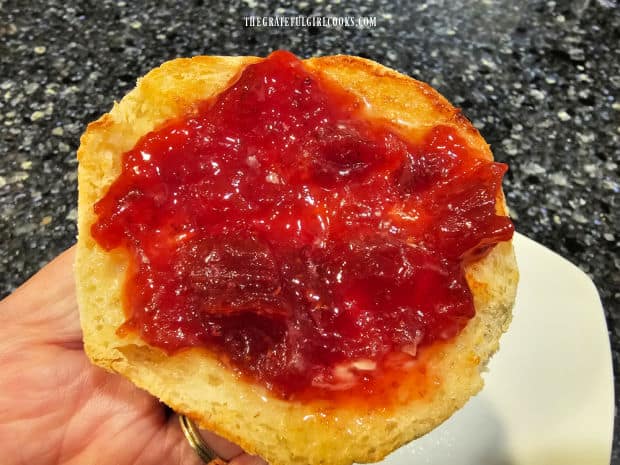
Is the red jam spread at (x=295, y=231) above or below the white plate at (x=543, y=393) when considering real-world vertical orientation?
above

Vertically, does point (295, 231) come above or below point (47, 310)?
above

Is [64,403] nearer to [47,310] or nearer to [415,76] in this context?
[47,310]

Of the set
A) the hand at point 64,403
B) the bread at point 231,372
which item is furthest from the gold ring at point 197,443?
the bread at point 231,372

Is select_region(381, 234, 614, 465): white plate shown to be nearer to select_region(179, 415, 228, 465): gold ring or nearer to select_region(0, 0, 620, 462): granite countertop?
select_region(0, 0, 620, 462): granite countertop

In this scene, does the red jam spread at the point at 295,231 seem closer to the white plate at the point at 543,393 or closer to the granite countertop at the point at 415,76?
the white plate at the point at 543,393

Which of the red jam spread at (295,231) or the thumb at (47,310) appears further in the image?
the thumb at (47,310)

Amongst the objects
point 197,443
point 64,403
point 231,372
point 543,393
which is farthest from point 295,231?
point 543,393

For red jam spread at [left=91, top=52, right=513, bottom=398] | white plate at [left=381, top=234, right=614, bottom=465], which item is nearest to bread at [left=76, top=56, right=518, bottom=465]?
red jam spread at [left=91, top=52, right=513, bottom=398]

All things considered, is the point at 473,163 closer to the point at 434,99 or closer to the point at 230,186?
the point at 434,99
